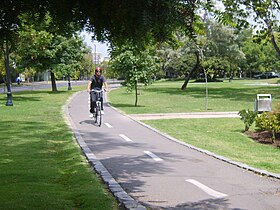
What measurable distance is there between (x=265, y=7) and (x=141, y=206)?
30.7 m

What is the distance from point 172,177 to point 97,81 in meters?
8.42

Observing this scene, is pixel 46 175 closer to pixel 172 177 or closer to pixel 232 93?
pixel 172 177

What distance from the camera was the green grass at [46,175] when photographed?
18.7 feet

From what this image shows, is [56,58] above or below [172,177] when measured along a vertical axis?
above

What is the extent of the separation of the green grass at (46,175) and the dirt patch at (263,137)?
5.79m

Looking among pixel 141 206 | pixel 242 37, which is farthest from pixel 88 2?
pixel 242 37

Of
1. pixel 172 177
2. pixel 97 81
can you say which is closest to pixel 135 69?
pixel 97 81

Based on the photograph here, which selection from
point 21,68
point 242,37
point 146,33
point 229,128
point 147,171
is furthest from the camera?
point 242,37

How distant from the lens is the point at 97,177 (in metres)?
7.25

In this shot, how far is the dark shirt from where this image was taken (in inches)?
602

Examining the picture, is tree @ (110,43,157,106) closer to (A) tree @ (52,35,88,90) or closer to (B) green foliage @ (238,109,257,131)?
(B) green foliage @ (238,109,257,131)

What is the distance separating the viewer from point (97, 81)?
15.4m

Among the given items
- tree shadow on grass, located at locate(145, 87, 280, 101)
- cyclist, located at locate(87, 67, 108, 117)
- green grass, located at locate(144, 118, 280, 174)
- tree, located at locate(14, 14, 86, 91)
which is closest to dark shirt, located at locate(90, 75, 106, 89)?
cyclist, located at locate(87, 67, 108, 117)

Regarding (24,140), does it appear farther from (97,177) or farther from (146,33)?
(146,33)
